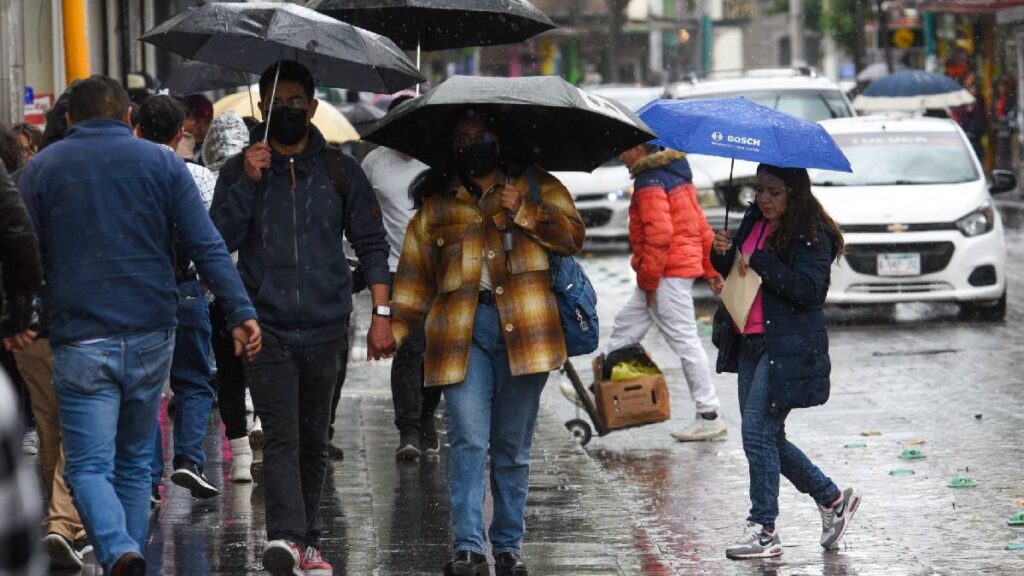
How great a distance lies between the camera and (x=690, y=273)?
35.8ft

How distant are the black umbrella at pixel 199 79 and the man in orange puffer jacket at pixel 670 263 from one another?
229 centimetres

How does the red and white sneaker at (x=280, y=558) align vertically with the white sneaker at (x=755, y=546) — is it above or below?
above

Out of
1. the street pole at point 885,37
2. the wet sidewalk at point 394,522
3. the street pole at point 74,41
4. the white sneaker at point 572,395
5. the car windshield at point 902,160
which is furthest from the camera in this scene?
the street pole at point 885,37

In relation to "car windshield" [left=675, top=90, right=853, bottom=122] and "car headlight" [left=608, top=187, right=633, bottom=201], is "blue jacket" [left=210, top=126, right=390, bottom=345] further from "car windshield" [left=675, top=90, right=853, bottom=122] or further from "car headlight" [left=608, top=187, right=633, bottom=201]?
"car headlight" [left=608, top=187, right=633, bottom=201]

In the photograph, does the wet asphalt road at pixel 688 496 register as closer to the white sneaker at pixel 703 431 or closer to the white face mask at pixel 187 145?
the white sneaker at pixel 703 431

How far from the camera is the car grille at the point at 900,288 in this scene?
15992mm

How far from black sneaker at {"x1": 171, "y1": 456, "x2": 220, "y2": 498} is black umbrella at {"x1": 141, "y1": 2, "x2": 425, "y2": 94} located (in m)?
1.81

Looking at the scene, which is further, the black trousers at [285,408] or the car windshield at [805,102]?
the car windshield at [805,102]

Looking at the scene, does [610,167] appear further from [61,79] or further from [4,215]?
[4,215]

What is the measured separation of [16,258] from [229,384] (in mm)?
3274

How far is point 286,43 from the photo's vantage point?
7.45m

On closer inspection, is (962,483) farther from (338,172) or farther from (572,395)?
(338,172)

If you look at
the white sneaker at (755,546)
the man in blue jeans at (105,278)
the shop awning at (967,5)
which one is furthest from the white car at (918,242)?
the shop awning at (967,5)

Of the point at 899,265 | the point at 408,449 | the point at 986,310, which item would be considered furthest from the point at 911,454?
the point at 986,310
